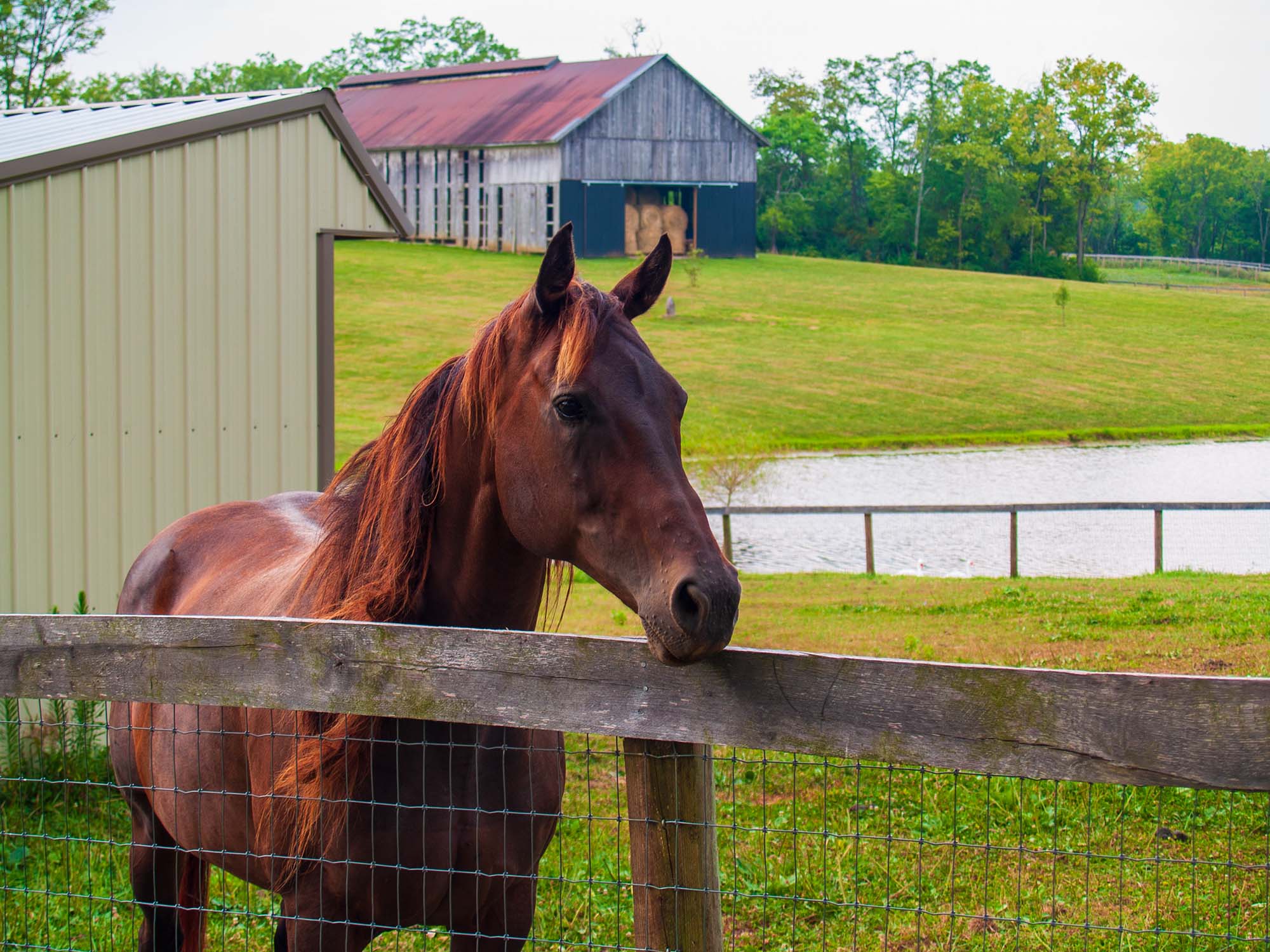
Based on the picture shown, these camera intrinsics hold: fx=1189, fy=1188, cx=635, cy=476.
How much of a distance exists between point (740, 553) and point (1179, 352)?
56.1 ft

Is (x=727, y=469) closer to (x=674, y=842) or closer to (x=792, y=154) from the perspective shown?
(x=674, y=842)

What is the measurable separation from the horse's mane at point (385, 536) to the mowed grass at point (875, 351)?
14.4 metres

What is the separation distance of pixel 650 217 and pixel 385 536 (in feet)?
134

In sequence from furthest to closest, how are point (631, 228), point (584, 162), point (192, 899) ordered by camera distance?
point (631, 228) → point (584, 162) → point (192, 899)

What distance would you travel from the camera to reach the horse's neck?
259 cm

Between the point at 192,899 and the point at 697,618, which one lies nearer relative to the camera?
the point at 697,618

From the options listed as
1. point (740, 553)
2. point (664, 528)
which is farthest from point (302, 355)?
point (740, 553)

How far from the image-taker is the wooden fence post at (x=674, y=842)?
2.21 meters

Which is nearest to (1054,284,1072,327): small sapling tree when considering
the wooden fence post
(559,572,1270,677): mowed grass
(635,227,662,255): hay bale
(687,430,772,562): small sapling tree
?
(635,227,662,255): hay bale

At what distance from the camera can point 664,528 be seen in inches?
83.7

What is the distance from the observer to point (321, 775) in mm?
2543

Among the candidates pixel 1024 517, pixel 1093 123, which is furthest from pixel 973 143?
pixel 1024 517

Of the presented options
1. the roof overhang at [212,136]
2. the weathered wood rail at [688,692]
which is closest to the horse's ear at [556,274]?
the weathered wood rail at [688,692]

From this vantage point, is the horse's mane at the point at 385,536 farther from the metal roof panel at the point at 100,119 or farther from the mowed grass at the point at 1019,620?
the mowed grass at the point at 1019,620
